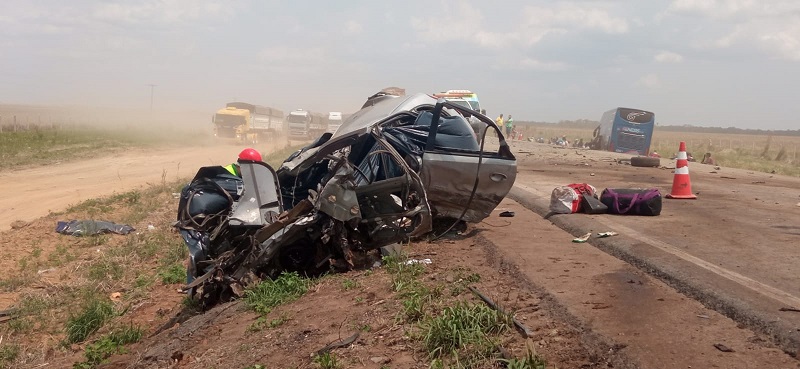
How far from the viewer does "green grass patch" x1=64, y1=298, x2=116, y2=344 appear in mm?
7438

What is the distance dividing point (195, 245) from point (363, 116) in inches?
108

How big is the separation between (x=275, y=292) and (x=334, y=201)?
3.29 feet

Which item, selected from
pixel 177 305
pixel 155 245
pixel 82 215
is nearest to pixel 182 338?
pixel 177 305

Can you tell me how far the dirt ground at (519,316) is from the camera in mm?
4137

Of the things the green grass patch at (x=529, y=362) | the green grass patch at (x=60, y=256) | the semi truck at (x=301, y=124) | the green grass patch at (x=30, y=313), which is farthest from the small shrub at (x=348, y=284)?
the semi truck at (x=301, y=124)

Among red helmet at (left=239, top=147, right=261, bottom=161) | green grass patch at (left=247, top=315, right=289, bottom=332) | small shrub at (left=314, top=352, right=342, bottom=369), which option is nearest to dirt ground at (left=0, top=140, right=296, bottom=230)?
red helmet at (left=239, top=147, right=261, bottom=161)

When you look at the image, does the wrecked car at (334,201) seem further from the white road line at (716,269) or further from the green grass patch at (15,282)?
the green grass patch at (15,282)

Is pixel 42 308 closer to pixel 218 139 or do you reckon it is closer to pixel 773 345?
pixel 773 345

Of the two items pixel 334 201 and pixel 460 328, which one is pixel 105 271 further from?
pixel 460 328

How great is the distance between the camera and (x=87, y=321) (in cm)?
756

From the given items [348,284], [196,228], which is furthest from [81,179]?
[348,284]

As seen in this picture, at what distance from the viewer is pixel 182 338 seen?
5926 millimetres

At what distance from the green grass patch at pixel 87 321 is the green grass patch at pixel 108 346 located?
2.03 feet

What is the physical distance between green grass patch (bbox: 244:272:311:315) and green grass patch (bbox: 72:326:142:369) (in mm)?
1388
